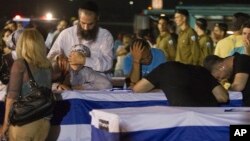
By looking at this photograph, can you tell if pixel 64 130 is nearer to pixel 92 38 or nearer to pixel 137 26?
pixel 92 38

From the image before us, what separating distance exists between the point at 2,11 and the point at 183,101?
115 feet

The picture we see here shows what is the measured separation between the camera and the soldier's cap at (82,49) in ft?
22.3

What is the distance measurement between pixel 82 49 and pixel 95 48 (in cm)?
26

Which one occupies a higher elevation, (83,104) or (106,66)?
(106,66)

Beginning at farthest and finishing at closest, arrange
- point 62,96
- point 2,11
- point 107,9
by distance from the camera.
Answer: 1. point 107,9
2. point 2,11
3. point 62,96

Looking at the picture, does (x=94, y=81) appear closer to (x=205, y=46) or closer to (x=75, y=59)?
(x=75, y=59)

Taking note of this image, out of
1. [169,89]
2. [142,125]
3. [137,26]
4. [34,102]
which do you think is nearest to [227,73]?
[169,89]

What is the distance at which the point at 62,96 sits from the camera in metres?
6.39

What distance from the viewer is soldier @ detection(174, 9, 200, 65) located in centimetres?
1013

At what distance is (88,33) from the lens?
272 inches

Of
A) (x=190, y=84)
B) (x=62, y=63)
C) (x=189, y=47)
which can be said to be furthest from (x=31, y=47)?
(x=189, y=47)

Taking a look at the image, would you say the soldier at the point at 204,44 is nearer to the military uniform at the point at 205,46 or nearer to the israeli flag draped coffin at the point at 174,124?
the military uniform at the point at 205,46

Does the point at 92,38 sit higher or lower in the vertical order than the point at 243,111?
higher

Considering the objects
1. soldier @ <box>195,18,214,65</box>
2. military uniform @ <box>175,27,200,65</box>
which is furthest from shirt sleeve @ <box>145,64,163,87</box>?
soldier @ <box>195,18,214,65</box>
